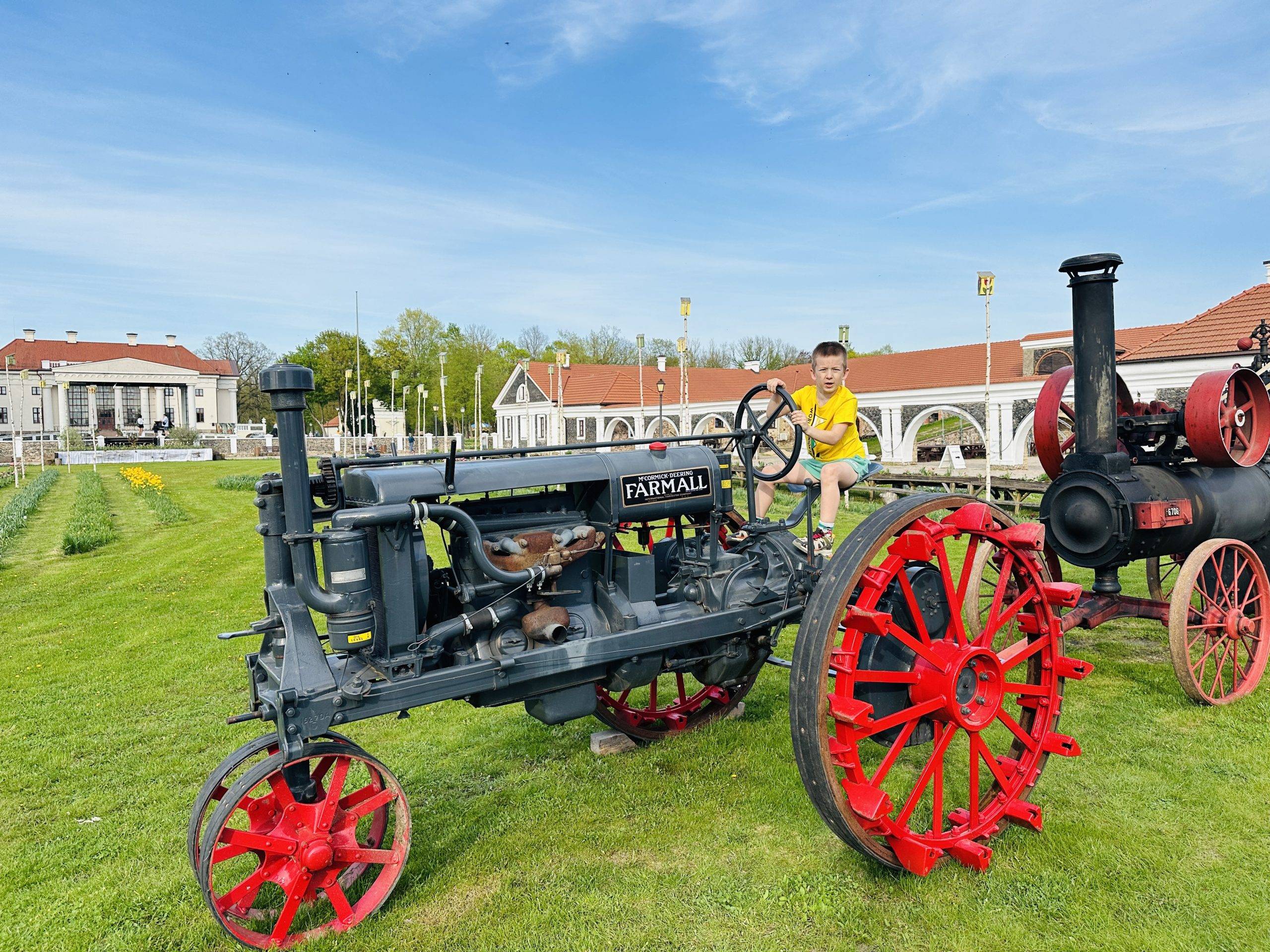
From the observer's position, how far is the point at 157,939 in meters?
3.04

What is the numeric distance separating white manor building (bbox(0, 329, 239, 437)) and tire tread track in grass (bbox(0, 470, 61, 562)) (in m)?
51.5

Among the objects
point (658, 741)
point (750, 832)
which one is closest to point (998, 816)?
point (750, 832)

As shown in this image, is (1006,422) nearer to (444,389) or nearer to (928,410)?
(928,410)

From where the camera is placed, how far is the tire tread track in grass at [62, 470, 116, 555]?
13.2m

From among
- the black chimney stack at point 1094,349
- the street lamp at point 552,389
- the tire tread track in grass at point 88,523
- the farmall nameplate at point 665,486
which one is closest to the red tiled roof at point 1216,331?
the black chimney stack at point 1094,349

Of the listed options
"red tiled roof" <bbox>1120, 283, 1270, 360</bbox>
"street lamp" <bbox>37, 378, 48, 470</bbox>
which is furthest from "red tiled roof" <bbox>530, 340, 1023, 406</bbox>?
"street lamp" <bbox>37, 378, 48, 470</bbox>

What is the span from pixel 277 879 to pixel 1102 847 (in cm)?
338

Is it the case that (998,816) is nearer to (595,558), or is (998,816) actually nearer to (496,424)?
(595,558)

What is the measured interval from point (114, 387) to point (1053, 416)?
299 ft

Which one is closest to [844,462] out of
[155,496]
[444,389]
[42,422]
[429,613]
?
[429,613]

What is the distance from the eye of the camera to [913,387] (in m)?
32.2

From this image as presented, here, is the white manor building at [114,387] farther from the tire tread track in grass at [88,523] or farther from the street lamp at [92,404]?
the tire tread track in grass at [88,523]

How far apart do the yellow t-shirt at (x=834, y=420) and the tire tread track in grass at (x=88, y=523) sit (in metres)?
13.0

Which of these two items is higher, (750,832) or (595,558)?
(595,558)
